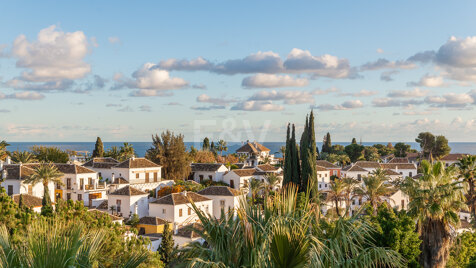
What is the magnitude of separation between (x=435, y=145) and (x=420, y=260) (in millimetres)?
86085

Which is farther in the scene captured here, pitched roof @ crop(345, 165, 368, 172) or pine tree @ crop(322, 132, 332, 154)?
pine tree @ crop(322, 132, 332, 154)

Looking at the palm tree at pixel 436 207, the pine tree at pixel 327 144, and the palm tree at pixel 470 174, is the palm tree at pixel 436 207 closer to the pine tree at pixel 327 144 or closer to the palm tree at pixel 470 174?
the palm tree at pixel 470 174

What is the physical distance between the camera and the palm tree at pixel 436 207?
17.2m

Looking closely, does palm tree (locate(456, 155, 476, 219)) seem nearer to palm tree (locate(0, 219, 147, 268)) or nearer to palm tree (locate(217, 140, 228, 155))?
palm tree (locate(0, 219, 147, 268))

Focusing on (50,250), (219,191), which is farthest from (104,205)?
(50,250)

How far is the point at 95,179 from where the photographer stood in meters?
50.2

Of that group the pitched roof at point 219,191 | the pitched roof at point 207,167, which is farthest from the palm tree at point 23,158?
the pitched roof at point 219,191

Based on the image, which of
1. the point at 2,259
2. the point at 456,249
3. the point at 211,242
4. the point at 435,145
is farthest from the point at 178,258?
the point at 435,145

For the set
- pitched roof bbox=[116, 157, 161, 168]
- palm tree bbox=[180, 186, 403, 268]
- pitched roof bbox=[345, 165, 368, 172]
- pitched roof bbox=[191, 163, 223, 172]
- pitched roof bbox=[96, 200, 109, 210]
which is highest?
palm tree bbox=[180, 186, 403, 268]

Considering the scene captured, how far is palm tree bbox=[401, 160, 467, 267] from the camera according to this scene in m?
17.2

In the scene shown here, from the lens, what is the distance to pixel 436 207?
17062 mm

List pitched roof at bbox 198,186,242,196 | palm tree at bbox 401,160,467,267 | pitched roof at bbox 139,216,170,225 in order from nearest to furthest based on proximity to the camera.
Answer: palm tree at bbox 401,160,467,267 < pitched roof at bbox 139,216,170,225 < pitched roof at bbox 198,186,242,196

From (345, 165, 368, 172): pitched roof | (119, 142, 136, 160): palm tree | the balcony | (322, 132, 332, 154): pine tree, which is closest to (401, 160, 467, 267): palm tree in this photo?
the balcony

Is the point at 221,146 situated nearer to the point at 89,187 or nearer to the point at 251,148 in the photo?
the point at 251,148
